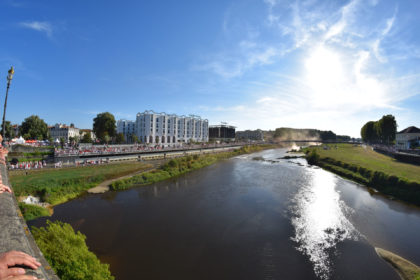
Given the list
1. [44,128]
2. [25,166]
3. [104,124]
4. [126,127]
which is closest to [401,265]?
[25,166]

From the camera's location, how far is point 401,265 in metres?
11.9

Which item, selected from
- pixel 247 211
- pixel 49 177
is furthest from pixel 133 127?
pixel 247 211

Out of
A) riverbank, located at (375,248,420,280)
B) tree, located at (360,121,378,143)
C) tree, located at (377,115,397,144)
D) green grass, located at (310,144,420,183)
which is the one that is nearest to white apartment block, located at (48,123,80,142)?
green grass, located at (310,144,420,183)

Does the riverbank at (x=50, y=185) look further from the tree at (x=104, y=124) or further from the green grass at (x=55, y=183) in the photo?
the tree at (x=104, y=124)

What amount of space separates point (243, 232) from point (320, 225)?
761 cm

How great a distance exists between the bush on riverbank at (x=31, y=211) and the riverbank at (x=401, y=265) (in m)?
27.4

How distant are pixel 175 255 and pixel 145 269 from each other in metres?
2.13

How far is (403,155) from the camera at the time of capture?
4262cm

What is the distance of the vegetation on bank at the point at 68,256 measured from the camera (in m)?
7.81

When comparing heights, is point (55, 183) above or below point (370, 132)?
below

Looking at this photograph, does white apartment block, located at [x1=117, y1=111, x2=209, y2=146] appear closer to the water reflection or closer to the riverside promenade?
the water reflection

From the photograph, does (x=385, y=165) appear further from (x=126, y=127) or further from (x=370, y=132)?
(x=126, y=127)

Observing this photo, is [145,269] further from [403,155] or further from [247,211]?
[403,155]

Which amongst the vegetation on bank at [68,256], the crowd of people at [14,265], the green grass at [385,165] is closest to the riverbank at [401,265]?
the vegetation on bank at [68,256]
